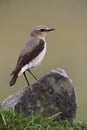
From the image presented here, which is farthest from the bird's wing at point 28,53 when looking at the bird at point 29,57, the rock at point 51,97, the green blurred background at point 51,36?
the green blurred background at point 51,36

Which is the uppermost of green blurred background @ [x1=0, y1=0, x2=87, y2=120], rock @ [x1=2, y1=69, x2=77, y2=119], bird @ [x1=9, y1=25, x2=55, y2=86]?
bird @ [x1=9, y1=25, x2=55, y2=86]

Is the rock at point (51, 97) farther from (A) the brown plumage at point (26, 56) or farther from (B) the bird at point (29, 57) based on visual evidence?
(A) the brown plumage at point (26, 56)

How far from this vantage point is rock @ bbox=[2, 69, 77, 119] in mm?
10766

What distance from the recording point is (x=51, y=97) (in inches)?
427

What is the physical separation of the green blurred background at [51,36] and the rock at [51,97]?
4046 mm

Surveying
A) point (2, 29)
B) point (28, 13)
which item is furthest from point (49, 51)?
point (28, 13)

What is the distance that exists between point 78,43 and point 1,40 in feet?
9.18

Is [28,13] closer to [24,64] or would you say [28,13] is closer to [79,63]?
[79,63]

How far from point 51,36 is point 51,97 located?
1512 centimetres

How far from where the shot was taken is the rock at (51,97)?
1077 centimetres

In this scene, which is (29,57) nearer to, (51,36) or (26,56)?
(26,56)

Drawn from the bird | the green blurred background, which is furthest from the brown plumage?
the green blurred background

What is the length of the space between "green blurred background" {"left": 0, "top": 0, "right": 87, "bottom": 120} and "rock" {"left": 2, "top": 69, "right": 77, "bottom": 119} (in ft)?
13.3

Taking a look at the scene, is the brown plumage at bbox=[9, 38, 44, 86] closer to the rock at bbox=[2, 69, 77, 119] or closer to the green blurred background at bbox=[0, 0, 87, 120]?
the rock at bbox=[2, 69, 77, 119]
